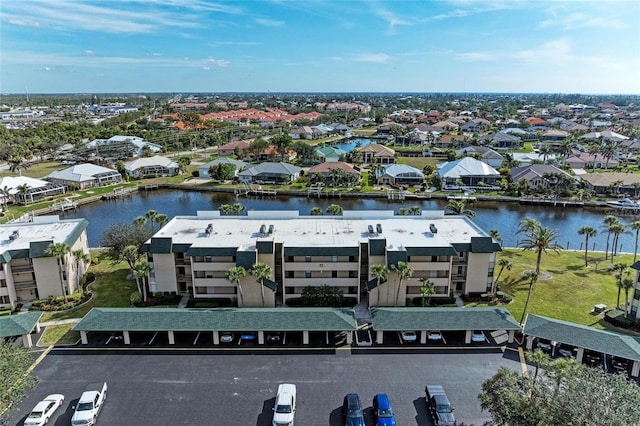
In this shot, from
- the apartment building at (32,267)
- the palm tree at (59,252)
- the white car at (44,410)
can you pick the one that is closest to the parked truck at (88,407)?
the white car at (44,410)

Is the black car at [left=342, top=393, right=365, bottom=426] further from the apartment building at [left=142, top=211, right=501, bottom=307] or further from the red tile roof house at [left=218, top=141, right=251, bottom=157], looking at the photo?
the red tile roof house at [left=218, top=141, right=251, bottom=157]

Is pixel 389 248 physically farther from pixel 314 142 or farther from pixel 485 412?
pixel 314 142

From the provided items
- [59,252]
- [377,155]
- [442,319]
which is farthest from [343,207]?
[59,252]

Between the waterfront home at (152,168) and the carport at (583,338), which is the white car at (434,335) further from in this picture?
the waterfront home at (152,168)

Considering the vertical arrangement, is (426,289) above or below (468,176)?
below

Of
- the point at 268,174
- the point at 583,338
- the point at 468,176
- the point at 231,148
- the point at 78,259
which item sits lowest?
the point at 583,338

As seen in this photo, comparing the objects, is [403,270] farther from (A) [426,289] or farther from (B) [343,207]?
(B) [343,207]

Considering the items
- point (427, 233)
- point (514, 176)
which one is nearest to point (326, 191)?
point (514, 176)
